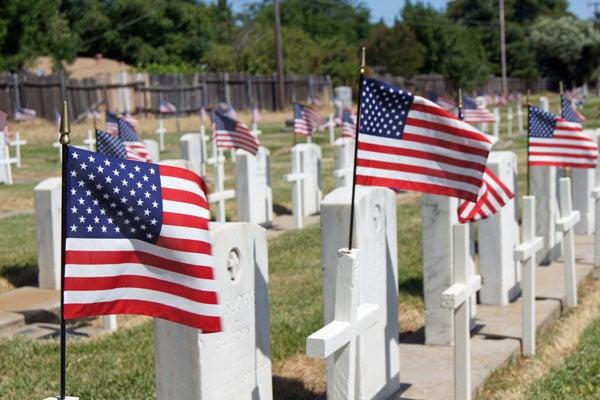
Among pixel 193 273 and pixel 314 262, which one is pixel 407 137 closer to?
pixel 193 273

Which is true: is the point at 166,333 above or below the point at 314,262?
A: above

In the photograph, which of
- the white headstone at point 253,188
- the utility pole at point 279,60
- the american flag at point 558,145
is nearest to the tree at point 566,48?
the utility pole at point 279,60

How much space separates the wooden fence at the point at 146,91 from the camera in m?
38.6

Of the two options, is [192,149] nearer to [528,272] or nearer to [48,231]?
[48,231]

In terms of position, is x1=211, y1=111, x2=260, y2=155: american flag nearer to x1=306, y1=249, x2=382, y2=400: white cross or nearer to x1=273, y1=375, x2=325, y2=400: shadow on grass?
x1=273, y1=375, x2=325, y2=400: shadow on grass

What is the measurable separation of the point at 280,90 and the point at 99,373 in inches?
1590

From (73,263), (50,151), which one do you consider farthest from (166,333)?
(50,151)

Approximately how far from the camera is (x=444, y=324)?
860 cm

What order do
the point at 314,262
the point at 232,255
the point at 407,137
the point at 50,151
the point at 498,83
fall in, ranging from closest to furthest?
1. the point at 232,255
2. the point at 407,137
3. the point at 314,262
4. the point at 50,151
5. the point at 498,83

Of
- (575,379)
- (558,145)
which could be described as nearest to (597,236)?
(558,145)

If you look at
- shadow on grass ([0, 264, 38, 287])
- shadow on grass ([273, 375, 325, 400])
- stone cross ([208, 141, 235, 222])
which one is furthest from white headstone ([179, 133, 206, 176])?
shadow on grass ([273, 375, 325, 400])

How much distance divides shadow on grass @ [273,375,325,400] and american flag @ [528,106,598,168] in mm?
3614

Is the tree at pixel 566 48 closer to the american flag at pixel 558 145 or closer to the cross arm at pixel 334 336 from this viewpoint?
the american flag at pixel 558 145

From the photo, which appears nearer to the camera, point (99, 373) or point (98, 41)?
point (99, 373)
